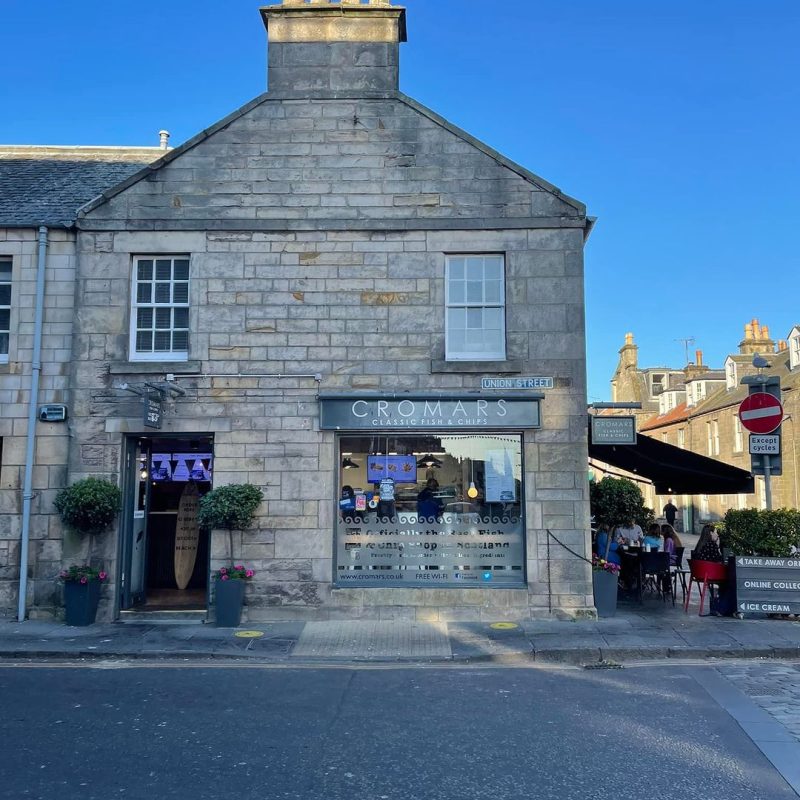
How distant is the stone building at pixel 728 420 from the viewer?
3156 centimetres

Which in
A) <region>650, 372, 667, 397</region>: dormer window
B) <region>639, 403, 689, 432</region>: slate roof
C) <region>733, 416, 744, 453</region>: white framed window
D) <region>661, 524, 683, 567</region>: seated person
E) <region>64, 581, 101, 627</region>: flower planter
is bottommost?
<region>64, 581, 101, 627</region>: flower planter

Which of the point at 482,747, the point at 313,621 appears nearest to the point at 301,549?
the point at 313,621

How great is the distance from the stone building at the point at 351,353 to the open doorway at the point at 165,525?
0.15 m

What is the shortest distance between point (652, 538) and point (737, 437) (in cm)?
2344

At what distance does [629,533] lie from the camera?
599 inches

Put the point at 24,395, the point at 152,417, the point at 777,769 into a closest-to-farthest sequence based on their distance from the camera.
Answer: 1. the point at 777,769
2. the point at 152,417
3. the point at 24,395

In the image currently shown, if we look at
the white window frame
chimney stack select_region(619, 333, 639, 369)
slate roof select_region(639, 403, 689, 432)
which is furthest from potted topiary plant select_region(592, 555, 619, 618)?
chimney stack select_region(619, 333, 639, 369)

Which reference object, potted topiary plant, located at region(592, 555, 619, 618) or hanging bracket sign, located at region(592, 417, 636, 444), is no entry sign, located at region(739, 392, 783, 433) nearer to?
hanging bracket sign, located at region(592, 417, 636, 444)

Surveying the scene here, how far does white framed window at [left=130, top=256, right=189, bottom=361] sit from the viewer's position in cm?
1227

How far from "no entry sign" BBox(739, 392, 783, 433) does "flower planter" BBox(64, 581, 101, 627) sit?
1005cm

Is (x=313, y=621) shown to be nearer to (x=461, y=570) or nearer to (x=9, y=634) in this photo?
(x=461, y=570)

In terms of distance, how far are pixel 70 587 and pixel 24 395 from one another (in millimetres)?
3136

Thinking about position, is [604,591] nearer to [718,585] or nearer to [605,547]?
[605,547]

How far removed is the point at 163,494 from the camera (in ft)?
44.8
